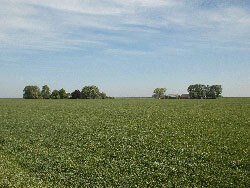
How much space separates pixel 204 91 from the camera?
14712 cm

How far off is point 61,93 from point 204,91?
310 ft

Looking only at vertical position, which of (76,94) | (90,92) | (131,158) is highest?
(90,92)

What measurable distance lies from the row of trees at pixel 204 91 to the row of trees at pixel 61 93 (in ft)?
198

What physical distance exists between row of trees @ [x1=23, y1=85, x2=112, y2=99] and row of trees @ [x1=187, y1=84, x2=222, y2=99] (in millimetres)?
60385

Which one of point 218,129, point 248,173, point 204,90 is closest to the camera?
point 248,173

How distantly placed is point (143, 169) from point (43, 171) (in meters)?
6.27

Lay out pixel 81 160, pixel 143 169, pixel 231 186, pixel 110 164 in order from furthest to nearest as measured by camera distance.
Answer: pixel 81 160, pixel 110 164, pixel 143 169, pixel 231 186

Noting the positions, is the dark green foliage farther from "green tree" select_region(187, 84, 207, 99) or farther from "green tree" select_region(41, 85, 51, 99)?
"green tree" select_region(187, 84, 207, 99)

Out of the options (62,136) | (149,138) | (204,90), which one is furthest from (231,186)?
(204,90)

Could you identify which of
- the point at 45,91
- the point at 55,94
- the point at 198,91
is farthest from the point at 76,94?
the point at 198,91

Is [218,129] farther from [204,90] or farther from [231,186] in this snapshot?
[204,90]

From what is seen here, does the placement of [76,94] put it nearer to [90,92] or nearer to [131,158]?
[90,92]

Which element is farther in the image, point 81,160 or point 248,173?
point 81,160

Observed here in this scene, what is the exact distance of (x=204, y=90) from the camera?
147 metres
